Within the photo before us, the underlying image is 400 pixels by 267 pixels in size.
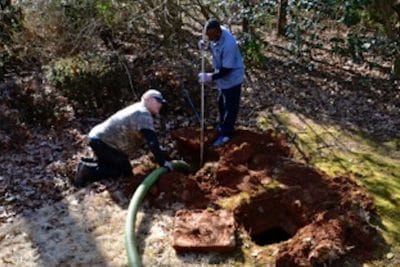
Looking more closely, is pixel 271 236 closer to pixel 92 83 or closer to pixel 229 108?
pixel 229 108

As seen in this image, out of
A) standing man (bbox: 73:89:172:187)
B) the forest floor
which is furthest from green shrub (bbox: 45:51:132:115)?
standing man (bbox: 73:89:172:187)

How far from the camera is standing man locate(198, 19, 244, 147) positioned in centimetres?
700

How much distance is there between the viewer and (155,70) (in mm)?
9398

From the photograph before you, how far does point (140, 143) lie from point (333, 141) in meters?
2.90

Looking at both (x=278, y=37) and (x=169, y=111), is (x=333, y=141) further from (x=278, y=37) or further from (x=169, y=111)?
(x=278, y=37)

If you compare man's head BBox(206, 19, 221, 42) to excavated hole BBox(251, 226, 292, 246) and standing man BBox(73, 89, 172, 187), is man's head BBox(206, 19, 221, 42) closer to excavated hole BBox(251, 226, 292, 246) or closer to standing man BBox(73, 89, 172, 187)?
standing man BBox(73, 89, 172, 187)

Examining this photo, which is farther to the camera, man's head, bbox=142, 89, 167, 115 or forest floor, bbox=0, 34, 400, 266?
man's head, bbox=142, 89, 167, 115

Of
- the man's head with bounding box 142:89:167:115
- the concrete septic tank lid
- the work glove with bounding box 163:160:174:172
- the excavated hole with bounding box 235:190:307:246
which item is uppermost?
the man's head with bounding box 142:89:167:115

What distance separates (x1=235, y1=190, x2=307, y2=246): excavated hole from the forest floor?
0.04 ft

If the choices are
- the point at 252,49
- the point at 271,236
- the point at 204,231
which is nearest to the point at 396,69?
the point at 252,49

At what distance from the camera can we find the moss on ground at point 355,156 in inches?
250

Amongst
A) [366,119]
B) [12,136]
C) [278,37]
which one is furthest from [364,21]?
[12,136]

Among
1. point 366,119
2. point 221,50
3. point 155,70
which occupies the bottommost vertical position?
point 366,119

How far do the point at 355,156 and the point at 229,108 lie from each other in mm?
1911
